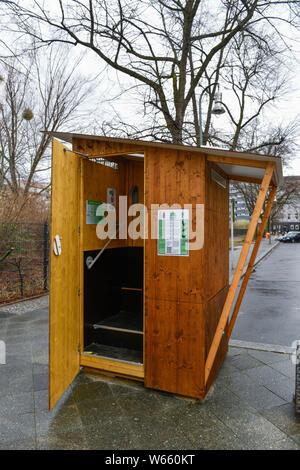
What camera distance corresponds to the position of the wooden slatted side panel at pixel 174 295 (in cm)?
315

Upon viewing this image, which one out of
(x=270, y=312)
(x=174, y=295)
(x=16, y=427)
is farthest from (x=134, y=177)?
(x=270, y=312)

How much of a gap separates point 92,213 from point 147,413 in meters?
2.34

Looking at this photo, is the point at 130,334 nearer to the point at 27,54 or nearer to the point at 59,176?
the point at 59,176

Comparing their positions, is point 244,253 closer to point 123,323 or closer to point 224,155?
point 224,155

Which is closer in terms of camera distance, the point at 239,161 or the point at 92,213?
the point at 239,161

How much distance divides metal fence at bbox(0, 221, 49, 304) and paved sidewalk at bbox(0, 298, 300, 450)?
13.9 feet

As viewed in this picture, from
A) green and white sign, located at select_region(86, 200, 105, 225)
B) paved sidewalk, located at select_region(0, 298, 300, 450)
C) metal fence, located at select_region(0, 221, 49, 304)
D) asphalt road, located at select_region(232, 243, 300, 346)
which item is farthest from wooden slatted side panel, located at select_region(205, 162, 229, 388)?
metal fence, located at select_region(0, 221, 49, 304)

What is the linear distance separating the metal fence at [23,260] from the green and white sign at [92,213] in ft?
13.8

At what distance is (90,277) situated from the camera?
4.11 m

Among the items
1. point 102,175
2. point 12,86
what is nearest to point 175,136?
point 12,86

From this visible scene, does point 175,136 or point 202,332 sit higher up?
point 175,136

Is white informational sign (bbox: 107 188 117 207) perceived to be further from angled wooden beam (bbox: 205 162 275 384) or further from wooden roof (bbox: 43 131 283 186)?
angled wooden beam (bbox: 205 162 275 384)

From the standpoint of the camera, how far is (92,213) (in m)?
4.01
